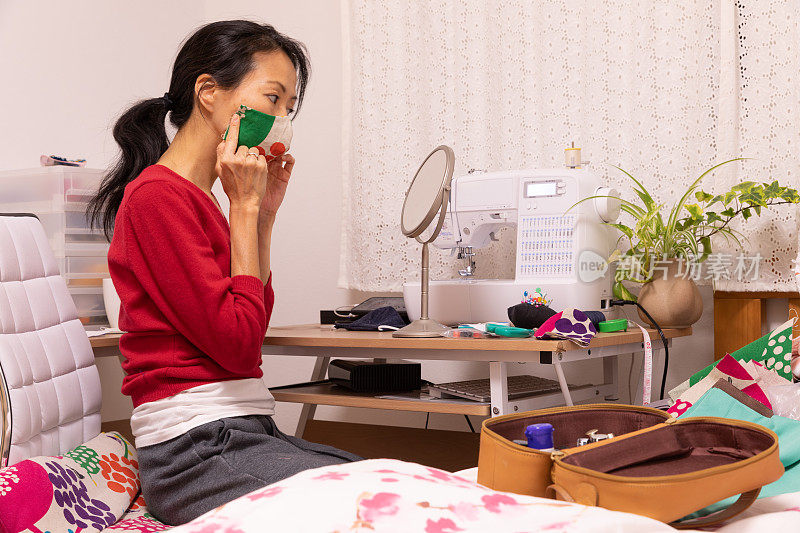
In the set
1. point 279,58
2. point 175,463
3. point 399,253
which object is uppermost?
point 279,58

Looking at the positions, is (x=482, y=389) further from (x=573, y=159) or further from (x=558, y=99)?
(x=558, y=99)

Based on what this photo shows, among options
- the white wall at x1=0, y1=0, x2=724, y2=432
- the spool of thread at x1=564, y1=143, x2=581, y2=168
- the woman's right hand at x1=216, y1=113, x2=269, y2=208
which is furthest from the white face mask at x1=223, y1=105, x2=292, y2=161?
the white wall at x1=0, y1=0, x2=724, y2=432

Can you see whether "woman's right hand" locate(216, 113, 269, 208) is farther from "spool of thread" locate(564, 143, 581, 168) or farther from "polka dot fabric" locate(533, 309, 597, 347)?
"spool of thread" locate(564, 143, 581, 168)

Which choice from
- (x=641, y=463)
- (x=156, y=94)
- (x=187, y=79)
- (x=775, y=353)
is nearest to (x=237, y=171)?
(x=187, y=79)

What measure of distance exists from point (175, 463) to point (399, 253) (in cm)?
138

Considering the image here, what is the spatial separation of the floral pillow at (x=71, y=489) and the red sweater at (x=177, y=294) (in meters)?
0.16

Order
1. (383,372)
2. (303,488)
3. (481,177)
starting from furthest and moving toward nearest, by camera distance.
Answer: (481,177) → (383,372) → (303,488)

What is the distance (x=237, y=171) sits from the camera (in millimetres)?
1443

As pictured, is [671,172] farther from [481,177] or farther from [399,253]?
[399,253]

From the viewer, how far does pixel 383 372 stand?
1792mm

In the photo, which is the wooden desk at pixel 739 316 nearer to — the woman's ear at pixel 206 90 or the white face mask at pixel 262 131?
the white face mask at pixel 262 131

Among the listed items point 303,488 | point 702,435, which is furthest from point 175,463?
point 702,435

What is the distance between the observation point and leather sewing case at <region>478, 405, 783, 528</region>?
2.15 feet

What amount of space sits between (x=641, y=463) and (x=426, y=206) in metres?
1.04
